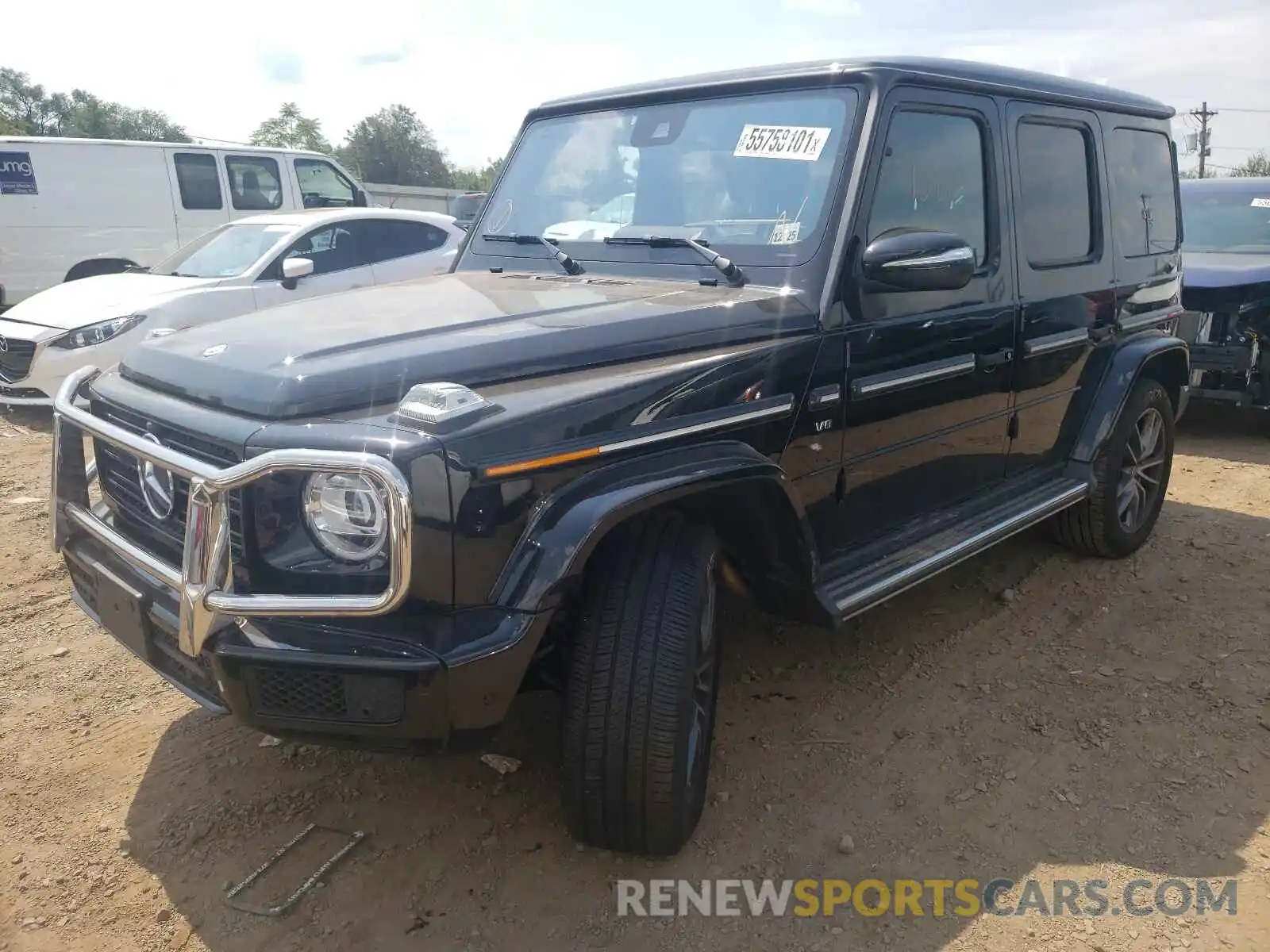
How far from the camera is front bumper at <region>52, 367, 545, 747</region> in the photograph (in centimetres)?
204

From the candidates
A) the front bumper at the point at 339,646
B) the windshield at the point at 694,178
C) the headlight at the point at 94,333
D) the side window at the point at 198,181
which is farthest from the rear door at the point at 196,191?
Answer: the front bumper at the point at 339,646

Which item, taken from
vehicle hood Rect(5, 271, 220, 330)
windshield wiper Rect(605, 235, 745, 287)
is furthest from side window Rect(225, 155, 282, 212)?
windshield wiper Rect(605, 235, 745, 287)

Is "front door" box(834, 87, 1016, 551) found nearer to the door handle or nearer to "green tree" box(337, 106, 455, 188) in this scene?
the door handle

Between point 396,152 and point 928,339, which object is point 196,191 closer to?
point 928,339

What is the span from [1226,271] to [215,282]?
7584mm

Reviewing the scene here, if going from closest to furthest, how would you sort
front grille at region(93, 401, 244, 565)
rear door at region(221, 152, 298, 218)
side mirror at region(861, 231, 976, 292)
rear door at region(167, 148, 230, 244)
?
front grille at region(93, 401, 244, 565) < side mirror at region(861, 231, 976, 292) < rear door at region(167, 148, 230, 244) < rear door at region(221, 152, 298, 218)

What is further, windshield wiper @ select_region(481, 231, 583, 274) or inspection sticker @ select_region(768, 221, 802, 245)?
windshield wiper @ select_region(481, 231, 583, 274)

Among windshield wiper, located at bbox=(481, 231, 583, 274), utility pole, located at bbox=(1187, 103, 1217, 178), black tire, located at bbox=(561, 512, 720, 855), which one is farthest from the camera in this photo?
utility pole, located at bbox=(1187, 103, 1217, 178)

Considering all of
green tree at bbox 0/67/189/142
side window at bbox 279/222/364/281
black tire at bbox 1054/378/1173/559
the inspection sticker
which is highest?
green tree at bbox 0/67/189/142

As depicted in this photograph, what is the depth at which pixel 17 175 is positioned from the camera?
34.6 ft

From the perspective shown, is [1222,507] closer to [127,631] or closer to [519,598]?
[519,598]

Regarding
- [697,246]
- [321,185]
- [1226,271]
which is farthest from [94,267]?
[1226,271]

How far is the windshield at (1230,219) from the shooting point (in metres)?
7.96

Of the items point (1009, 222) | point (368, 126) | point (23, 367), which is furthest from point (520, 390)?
point (368, 126)
